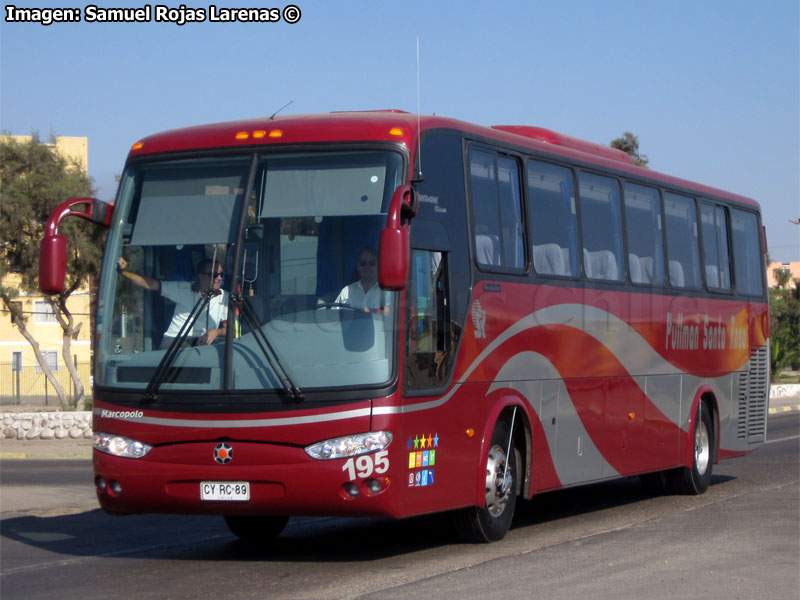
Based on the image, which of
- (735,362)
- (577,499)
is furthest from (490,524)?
(735,362)

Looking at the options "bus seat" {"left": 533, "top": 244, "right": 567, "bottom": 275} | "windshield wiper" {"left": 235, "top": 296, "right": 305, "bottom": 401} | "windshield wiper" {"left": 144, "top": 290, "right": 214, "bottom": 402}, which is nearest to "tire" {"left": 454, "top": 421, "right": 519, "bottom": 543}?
"bus seat" {"left": 533, "top": 244, "right": 567, "bottom": 275}

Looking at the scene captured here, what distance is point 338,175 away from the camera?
9.19 meters

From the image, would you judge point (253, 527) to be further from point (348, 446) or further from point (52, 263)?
point (52, 263)

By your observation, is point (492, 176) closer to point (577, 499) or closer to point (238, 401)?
point (238, 401)

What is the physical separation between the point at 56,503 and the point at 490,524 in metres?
6.62

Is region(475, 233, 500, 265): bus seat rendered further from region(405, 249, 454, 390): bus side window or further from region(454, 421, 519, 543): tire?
region(454, 421, 519, 543): tire

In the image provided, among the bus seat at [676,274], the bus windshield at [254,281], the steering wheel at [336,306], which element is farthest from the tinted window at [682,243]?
the steering wheel at [336,306]

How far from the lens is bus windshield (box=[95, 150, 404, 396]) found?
880cm

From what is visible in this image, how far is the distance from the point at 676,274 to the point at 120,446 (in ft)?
25.5

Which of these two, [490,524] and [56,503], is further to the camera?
[56,503]

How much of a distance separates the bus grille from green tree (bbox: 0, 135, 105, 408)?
1817cm

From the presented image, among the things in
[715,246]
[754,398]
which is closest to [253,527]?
[715,246]

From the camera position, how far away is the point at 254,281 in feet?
29.6

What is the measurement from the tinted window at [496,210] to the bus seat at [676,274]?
→ 387cm
